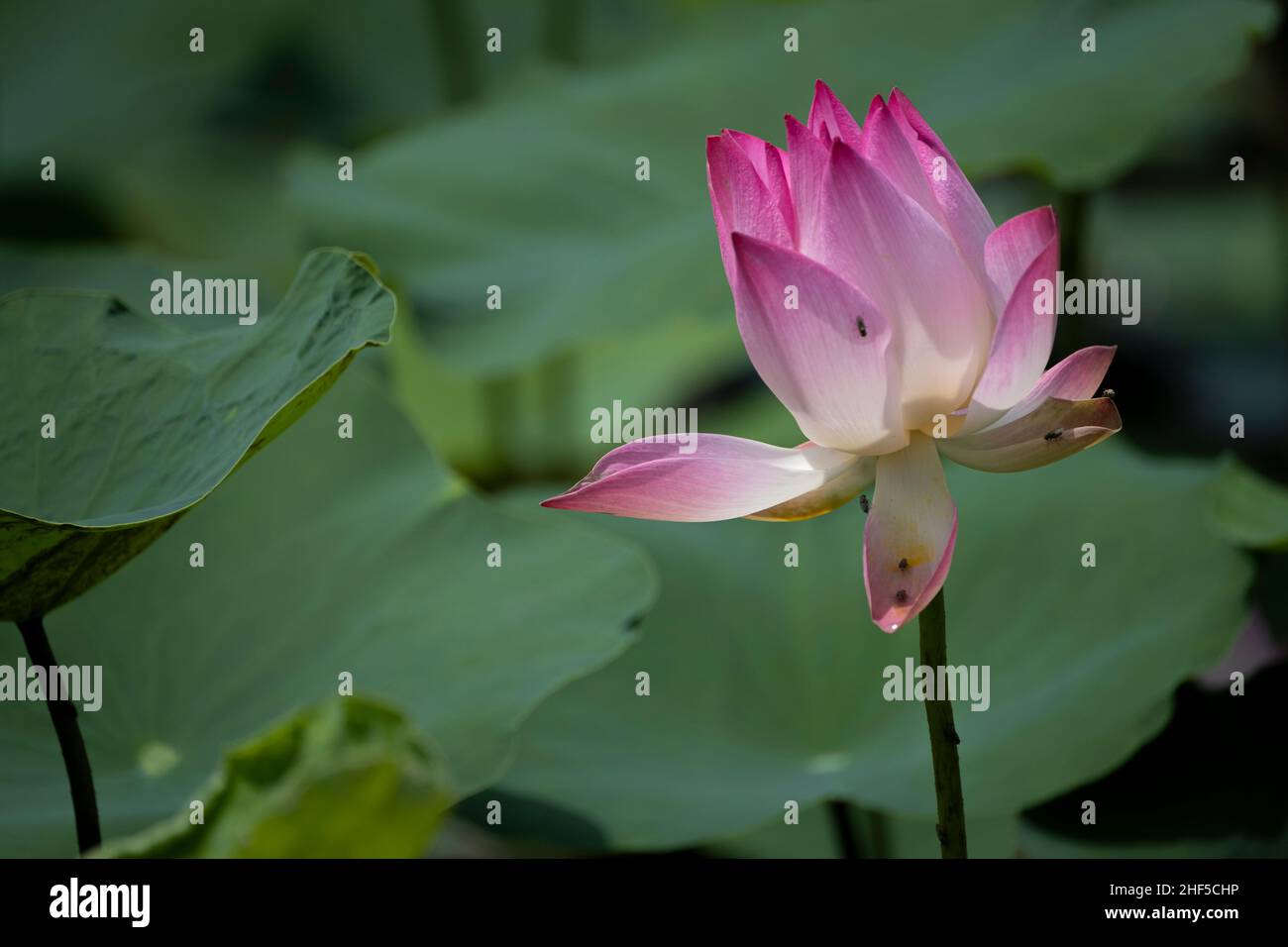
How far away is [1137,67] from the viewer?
1.13 meters

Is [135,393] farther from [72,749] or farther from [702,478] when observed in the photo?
[702,478]

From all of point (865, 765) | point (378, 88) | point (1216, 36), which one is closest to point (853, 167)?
point (865, 765)

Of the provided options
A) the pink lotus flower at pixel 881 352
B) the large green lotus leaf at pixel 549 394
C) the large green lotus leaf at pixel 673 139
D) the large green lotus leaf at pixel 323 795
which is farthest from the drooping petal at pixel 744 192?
the large green lotus leaf at pixel 549 394

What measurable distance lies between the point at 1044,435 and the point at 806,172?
129 mm

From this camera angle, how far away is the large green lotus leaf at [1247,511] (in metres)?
0.80

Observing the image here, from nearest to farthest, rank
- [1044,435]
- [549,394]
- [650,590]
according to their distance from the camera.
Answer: [1044,435] → [650,590] → [549,394]

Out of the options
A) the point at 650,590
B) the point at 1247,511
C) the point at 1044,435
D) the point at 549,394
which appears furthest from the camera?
the point at 549,394

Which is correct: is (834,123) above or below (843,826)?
above

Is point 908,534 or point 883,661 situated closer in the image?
point 908,534

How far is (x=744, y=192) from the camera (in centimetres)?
47

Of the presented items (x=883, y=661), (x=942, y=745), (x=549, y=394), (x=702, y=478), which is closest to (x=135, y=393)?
(x=702, y=478)

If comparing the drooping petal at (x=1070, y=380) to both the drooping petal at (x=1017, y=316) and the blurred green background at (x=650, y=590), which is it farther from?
the blurred green background at (x=650, y=590)

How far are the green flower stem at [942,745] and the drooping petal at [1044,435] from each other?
57 mm
